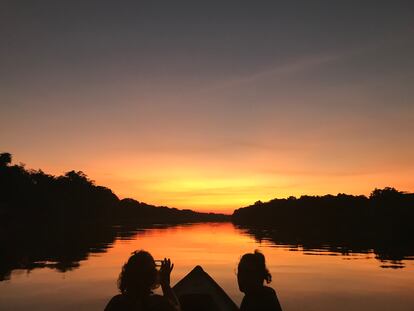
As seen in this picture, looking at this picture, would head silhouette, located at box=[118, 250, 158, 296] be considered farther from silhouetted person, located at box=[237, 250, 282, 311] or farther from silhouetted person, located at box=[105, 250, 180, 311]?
silhouetted person, located at box=[237, 250, 282, 311]

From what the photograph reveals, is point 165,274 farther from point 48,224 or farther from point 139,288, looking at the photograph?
Answer: point 48,224

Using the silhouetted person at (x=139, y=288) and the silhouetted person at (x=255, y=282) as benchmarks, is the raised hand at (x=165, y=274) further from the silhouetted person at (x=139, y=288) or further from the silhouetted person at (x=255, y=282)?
the silhouetted person at (x=255, y=282)

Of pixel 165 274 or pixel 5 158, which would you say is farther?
pixel 5 158

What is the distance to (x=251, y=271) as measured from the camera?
6.25 m

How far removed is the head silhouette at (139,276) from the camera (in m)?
5.09

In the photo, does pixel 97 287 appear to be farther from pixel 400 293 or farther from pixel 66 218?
pixel 66 218

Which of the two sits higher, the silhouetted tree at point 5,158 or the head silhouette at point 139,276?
the silhouetted tree at point 5,158

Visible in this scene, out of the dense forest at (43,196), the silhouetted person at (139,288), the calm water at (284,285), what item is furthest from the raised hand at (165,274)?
the dense forest at (43,196)

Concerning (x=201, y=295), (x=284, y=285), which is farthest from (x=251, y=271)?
(x=284, y=285)

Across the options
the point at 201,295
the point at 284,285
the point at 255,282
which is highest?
the point at 255,282

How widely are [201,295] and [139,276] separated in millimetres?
7916

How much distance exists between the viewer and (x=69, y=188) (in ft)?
Result: 580

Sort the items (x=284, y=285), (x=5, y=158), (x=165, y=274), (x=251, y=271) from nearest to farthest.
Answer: (x=165, y=274) → (x=251, y=271) → (x=284, y=285) → (x=5, y=158)

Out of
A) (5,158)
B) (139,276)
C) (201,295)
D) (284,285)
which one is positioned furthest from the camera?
(5,158)
